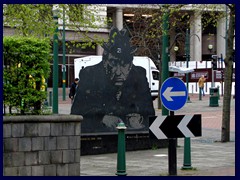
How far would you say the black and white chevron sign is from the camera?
1102 centimetres

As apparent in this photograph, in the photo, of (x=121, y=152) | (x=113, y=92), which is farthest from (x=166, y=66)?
(x=121, y=152)

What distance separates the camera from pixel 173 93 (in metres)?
11.3

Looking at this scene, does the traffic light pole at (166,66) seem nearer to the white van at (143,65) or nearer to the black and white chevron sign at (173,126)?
the black and white chevron sign at (173,126)

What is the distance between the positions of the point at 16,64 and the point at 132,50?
515 cm

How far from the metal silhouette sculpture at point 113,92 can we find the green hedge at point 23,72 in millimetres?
3738

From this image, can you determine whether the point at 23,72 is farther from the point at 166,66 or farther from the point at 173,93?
the point at 166,66

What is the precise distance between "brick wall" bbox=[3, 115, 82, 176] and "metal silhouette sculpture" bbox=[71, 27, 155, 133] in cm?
440

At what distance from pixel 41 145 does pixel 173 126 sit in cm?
263

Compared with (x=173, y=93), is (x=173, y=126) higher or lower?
lower

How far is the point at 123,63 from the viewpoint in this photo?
15562mm

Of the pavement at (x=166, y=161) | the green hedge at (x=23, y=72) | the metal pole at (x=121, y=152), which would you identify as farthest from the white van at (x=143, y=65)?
the metal pole at (x=121, y=152)

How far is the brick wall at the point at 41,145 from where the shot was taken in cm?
999
